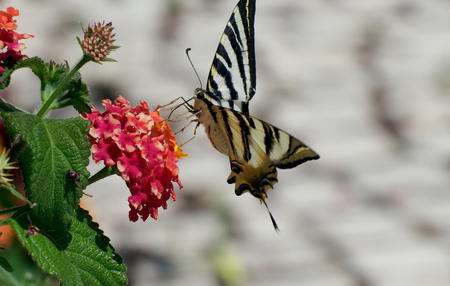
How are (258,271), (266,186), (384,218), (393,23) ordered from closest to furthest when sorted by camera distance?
1. (266,186)
2. (258,271)
3. (384,218)
4. (393,23)

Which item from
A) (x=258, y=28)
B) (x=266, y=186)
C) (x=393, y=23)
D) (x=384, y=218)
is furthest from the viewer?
(x=393, y=23)

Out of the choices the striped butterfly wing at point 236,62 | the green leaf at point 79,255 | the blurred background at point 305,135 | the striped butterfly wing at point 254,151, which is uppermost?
the blurred background at point 305,135

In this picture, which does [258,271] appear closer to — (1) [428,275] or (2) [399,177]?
(1) [428,275]

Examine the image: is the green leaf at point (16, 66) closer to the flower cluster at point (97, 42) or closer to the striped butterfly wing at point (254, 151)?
the flower cluster at point (97, 42)

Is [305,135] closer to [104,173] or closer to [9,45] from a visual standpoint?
[104,173]

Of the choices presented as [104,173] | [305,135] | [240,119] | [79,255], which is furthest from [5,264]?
[305,135]

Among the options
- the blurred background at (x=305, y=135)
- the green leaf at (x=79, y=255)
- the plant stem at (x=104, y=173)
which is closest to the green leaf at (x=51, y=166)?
the green leaf at (x=79, y=255)

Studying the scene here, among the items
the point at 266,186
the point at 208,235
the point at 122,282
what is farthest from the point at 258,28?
the point at 122,282

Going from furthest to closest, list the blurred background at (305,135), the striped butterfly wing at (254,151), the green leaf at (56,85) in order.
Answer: the blurred background at (305,135), the striped butterfly wing at (254,151), the green leaf at (56,85)
